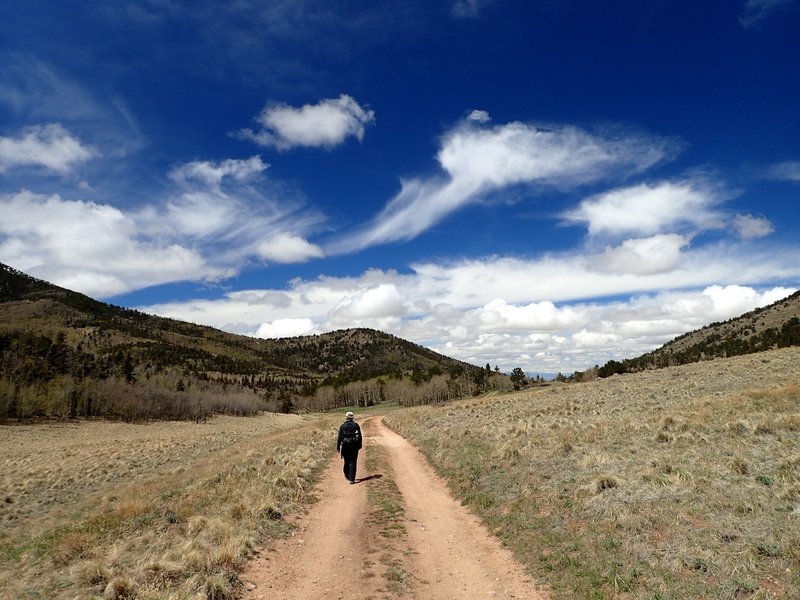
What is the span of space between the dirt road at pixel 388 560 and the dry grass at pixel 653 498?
72 centimetres

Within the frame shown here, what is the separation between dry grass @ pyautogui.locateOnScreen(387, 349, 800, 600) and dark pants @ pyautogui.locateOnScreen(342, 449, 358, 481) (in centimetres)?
399

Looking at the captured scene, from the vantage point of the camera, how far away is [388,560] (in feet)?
32.2

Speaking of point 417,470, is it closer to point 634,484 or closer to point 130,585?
point 634,484

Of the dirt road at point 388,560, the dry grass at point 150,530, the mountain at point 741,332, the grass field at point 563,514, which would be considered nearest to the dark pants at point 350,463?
the grass field at point 563,514

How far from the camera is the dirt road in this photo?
8555 mm

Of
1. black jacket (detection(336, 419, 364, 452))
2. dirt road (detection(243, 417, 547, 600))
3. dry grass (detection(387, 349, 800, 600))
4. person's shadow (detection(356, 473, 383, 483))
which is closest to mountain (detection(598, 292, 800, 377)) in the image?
dry grass (detection(387, 349, 800, 600))

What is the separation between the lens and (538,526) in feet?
37.0

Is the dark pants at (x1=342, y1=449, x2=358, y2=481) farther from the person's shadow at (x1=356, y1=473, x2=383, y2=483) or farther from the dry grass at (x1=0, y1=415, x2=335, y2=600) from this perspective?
the dry grass at (x1=0, y1=415, x2=335, y2=600)

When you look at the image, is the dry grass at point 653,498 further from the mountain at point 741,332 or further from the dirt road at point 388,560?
the mountain at point 741,332

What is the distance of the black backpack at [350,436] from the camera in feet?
60.0

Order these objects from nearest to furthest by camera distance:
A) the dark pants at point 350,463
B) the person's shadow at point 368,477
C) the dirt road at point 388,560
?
1. the dirt road at point 388,560
2. the dark pants at point 350,463
3. the person's shadow at point 368,477

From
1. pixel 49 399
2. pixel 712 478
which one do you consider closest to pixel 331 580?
pixel 712 478

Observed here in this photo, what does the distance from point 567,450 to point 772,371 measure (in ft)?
95.1

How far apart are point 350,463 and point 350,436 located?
3.54 feet
